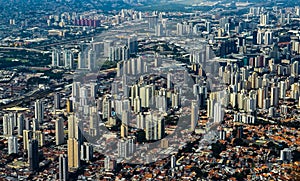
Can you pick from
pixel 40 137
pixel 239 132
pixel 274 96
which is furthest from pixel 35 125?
pixel 274 96

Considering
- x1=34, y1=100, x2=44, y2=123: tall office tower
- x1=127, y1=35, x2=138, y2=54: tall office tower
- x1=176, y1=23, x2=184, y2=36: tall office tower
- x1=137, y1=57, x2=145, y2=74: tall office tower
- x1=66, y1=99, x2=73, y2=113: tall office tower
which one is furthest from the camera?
A: x1=176, y1=23, x2=184, y2=36: tall office tower

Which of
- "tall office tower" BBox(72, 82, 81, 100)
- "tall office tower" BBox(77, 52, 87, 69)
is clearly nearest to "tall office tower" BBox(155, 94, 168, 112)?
"tall office tower" BBox(72, 82, 81, 100)

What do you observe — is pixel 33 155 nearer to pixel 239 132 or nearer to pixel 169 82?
pixel 239 132

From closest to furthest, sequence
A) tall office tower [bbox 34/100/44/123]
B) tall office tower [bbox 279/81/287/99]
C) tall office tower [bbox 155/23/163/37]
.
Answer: tall office tower [bbox 34/100/44/123] < tall office tower [bbox 279/81/287/99] < tall office tower [bbox 155/23/163/37]

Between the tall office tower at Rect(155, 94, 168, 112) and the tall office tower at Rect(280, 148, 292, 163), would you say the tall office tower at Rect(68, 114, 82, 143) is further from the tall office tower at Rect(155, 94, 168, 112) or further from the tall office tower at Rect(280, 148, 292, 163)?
the tall office tower at Rect(280, 148, 292, 163)

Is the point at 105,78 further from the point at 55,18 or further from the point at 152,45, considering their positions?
the point at 55,18

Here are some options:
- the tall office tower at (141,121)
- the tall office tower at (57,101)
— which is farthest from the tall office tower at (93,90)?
the tall office tower at (141,121)

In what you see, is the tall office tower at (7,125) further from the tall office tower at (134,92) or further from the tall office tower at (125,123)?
the tall office tower at (134,92)
